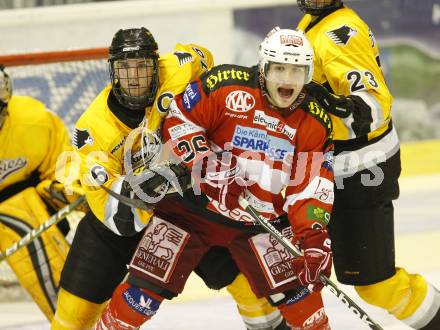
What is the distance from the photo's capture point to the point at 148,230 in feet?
11.7

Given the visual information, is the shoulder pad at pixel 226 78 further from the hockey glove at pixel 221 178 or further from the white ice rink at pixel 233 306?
the white ice rink at pixel 233 306

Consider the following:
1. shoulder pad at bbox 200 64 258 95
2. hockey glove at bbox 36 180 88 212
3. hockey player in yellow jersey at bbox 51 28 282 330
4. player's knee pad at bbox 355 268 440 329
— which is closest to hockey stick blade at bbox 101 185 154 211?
hockey player in yellow jersey at bbox 51 28 282 330

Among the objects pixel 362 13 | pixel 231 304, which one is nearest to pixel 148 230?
pixel 231 304

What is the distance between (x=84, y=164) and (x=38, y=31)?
2923 mm

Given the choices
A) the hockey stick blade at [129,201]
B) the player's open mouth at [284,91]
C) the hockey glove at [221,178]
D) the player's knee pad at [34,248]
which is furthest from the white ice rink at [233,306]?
the player's open mouth at [284,91]

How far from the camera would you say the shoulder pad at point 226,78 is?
333 cm

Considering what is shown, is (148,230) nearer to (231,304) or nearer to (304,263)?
(304,263)

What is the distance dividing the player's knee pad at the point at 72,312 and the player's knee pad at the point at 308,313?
0.72 m

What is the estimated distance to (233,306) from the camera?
4.69 metres

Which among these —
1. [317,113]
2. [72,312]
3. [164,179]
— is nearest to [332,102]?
[317,113]

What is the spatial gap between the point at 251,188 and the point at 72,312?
30.9 inches

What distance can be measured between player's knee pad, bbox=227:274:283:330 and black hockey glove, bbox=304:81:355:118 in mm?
774

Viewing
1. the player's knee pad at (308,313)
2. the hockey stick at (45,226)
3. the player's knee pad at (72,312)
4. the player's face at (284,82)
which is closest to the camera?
the player's face at (284,82)

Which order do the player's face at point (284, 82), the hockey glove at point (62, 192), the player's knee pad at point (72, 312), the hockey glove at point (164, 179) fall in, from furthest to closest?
1. the hockey glove at point (62, 192)
2. the player's knee pad at point (72, 312)
3. the hockey glove at point (164, 179)
4. the player's face at point (284, 82)
